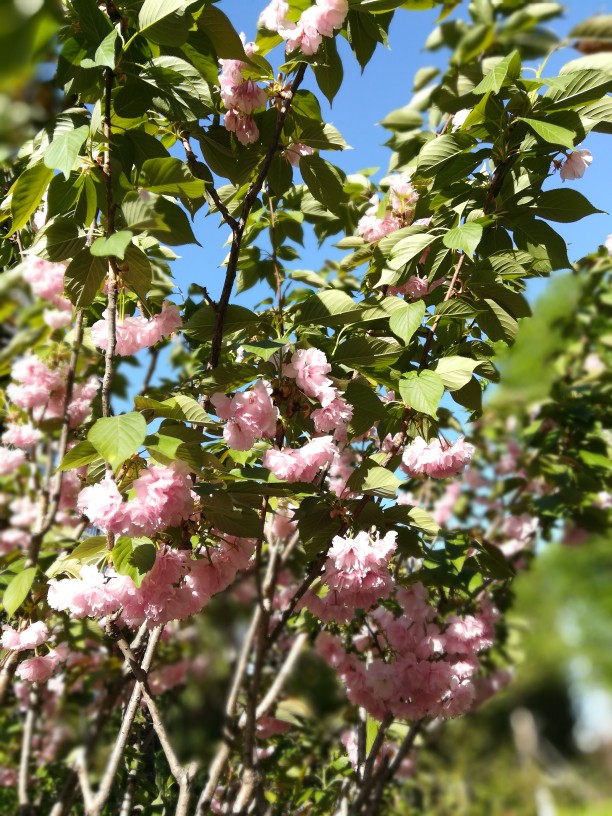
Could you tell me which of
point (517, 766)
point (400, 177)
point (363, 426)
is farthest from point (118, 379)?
point (517, 766)

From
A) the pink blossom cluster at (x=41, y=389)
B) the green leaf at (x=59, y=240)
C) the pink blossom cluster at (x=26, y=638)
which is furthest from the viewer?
the pink blossom cluster at (x=41, y=389)

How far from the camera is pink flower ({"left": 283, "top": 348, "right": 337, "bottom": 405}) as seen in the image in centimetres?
104

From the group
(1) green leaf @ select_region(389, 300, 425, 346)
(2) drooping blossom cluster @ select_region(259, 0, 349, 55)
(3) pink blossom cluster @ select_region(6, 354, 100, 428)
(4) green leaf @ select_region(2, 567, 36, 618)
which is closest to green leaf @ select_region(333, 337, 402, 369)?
(1) green leaf @ select_region(389, 300, 425, 346)

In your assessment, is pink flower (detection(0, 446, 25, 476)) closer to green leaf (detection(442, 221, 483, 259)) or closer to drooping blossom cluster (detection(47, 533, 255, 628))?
drooping blossom cluster (detection(47, 533, 255, 628))

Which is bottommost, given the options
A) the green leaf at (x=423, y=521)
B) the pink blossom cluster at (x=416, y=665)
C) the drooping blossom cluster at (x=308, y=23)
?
the pink blossom cluster at (x=416, y=665)

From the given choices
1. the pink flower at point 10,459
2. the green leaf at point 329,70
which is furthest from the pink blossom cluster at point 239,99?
the pink flower at point 10,459

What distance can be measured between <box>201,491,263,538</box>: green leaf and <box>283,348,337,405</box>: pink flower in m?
0.20

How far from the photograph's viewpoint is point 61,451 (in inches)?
63.2

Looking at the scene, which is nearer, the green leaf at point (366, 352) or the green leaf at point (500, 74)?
the green leaf at point (500, 74)

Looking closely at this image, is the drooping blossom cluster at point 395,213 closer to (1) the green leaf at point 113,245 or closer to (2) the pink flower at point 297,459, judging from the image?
(2) the pink flower at point 297,459

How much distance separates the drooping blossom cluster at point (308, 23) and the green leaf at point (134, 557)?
2.69 feet

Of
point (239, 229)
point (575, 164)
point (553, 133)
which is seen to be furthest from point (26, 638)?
point (575, 164)

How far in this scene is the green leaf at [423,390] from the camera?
3.39 feet

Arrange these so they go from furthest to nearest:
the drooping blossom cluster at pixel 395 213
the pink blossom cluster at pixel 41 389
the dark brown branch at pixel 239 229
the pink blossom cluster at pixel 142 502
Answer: the pink blossom cluster at pixel 41 389 → the drooping blossom cluster at pixel 395 213 → the dark brown branch at pixel 239 229 → the pink blossom cluster at pixel 142 502
